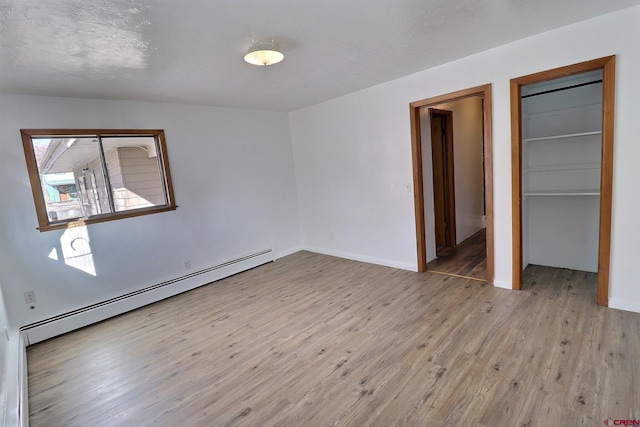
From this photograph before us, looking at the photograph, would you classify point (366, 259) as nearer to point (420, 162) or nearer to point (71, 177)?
point (420, 162)

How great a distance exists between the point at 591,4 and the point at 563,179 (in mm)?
1820

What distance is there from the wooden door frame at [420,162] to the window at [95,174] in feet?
10.3

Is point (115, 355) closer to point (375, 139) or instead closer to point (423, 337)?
point (423, 337)

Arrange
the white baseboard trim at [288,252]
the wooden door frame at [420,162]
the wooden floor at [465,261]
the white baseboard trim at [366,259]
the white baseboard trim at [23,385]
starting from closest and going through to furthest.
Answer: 1. the white baseboard trim at [23,385]
2. the wooden door frame at [420,162]
3. the wooden floor at [465,261]
4. the white baseboard trim at [366,259]
5. the white baseboard trim at [288,252]

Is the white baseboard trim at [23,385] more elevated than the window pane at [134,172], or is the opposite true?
the window pane at [134,172]

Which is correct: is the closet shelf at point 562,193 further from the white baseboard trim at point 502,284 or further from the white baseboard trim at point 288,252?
the white baseboard trim at point 288,252

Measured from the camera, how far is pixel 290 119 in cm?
533

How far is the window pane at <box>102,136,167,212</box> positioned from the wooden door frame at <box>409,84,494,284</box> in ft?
10.7

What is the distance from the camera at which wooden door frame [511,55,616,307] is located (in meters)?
2.51

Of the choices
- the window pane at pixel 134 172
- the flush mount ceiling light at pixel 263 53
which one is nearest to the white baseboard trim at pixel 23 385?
the window pane at pixel 134 172

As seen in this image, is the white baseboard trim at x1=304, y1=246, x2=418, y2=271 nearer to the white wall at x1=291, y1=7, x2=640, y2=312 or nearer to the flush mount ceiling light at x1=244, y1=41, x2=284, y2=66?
the white wall at x1=291, y1=7, x2=640, y2=312

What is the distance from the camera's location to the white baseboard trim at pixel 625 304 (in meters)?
2.59

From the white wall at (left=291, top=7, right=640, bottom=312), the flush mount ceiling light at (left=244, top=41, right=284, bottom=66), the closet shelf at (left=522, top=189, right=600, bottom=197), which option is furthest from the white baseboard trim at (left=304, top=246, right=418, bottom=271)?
the flush mount ceiling light at (left=244, top=41, right=284, bottom=66)

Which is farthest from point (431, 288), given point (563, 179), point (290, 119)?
point (290, 119)
